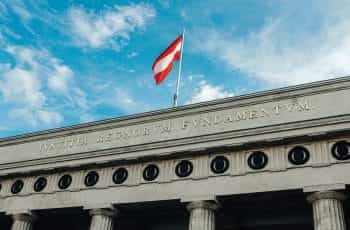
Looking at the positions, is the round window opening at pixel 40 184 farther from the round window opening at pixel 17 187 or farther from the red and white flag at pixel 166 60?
the red and white flag at pixel 166 60

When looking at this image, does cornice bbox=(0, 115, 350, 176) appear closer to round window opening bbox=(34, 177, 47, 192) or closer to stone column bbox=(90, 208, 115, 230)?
round window opening bbox=(34, 177, 47, 192)

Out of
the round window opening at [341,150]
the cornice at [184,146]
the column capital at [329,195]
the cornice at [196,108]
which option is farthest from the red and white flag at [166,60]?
the column capital at [329,195]

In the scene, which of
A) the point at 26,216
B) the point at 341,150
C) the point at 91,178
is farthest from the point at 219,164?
the point at 26,216

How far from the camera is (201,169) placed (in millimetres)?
25859

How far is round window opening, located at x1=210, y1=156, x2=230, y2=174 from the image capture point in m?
25.3

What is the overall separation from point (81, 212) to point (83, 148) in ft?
13.6

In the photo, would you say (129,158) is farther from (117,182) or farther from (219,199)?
(219,199)

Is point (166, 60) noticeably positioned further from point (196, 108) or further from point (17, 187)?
point (17, 187)

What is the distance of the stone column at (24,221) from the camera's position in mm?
30062

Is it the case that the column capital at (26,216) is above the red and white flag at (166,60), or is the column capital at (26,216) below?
below

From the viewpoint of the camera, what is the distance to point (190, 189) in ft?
84.0

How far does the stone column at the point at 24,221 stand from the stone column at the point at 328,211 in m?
17.9

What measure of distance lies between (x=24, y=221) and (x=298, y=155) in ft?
58.4

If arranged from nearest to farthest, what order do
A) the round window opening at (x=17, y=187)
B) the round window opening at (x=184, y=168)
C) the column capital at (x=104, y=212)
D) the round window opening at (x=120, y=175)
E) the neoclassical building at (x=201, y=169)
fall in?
the neoclassical building at (x=201, y=169) → the round window opening at (x=184, y=168) → the column capital at (x=104, y=212) → the round window opening at (x=120, y=175) → the round window opening at (x=17, y=187)
